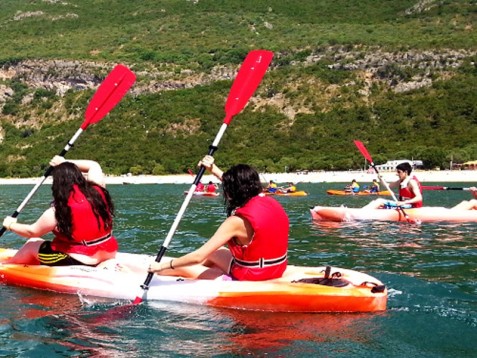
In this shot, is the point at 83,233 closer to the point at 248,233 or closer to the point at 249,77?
the point at 248,233

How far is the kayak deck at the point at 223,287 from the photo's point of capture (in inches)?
228

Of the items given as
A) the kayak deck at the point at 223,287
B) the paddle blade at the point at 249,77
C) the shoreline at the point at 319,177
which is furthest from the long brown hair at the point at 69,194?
the shoreline at the point at 319,177

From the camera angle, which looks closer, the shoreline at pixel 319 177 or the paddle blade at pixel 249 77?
the paddle blade at pixel 249 77

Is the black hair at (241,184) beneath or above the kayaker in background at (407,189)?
above

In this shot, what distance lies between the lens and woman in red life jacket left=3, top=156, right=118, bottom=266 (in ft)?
20.8

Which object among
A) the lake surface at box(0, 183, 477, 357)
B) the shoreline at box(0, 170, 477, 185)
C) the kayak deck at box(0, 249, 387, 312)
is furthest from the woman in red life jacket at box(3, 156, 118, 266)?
the shoreline at box(0, 170, 477, 185)

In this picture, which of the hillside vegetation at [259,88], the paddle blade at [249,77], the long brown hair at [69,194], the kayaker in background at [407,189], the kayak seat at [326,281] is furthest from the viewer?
the hillside vegetation at [259,88]

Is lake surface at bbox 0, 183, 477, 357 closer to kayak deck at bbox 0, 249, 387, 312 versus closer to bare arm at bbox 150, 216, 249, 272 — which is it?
kayak deck at bbox 0, 249, 387, 312

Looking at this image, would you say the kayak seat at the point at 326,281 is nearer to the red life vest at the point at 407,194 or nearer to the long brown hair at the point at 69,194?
the long brown hair at the point at 69,194

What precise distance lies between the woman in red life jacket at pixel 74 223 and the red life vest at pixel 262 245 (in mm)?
1615

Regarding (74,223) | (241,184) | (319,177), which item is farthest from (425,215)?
(319,177)

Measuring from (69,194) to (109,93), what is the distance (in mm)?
3425

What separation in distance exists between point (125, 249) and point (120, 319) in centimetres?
494

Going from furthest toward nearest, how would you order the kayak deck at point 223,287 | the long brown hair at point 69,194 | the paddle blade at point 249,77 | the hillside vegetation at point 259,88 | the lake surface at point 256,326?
the hillside vegetation at point 259,88
the paddle blade at point 249,77
the long brown hair at point 69,194
the kayak deck at point 223,287
the lake surface at point 256,326
